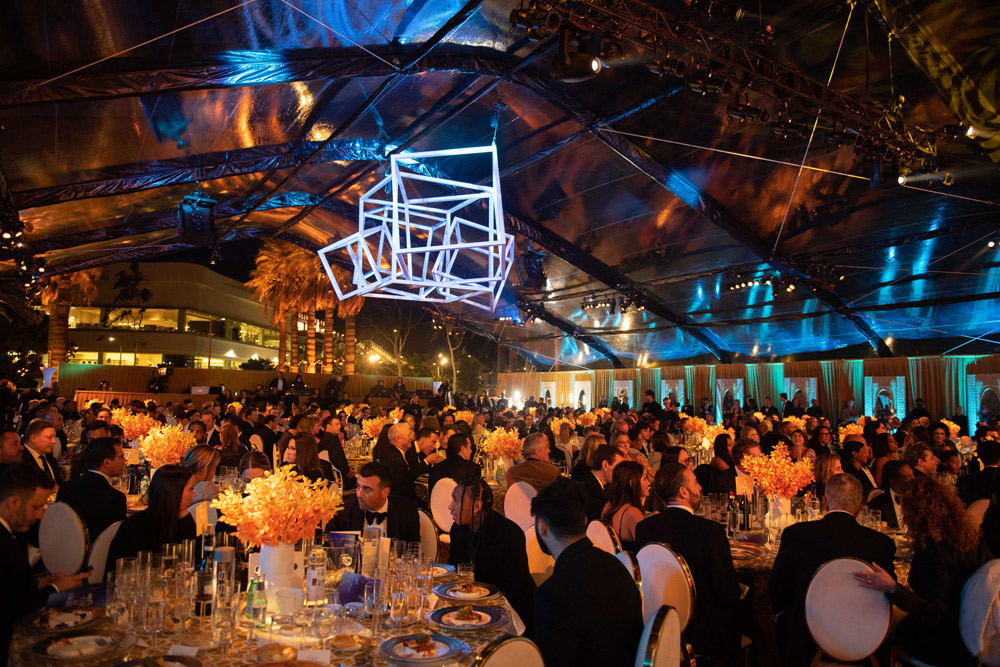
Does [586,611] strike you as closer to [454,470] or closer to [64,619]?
[64,619]

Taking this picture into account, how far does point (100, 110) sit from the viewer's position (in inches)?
356

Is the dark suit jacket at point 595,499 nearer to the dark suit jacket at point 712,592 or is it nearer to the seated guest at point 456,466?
the seated guest at point 456,466

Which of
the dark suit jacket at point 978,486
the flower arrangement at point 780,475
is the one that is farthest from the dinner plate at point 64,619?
the dark suit jacket at point 978,486

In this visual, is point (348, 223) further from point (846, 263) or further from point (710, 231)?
point (846, 263)

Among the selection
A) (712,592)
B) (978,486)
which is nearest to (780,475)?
(712,592)

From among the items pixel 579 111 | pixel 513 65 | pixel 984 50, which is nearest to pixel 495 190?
pixel 513 65

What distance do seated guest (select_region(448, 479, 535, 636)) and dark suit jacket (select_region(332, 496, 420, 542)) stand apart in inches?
21.5

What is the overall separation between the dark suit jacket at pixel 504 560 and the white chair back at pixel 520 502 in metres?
2.11

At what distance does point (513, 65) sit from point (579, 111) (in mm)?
1735

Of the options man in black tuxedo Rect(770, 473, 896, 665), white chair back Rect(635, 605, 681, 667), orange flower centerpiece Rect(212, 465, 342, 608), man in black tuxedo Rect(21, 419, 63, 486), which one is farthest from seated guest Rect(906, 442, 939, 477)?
man in black tuxedo Rect(21, 419, 63, 486)

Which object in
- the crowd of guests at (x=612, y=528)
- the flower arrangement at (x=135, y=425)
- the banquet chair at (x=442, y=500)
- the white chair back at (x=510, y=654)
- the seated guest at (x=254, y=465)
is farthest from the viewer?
the flower arrangement at (x=135, y=425)

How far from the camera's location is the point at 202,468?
5.84 meters

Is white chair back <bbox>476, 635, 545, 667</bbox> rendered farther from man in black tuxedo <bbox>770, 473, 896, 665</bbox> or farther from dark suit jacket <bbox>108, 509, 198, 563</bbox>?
dark suit jacket <bbox>108, 509, 198, 563</bbox>

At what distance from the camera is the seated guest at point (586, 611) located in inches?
110
